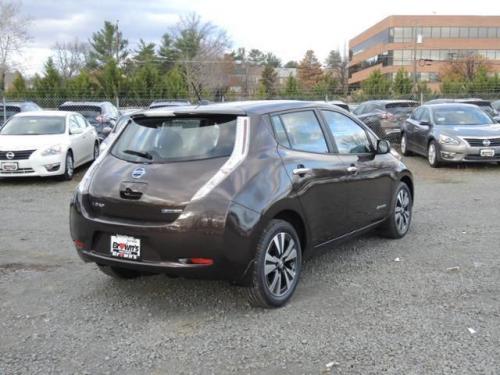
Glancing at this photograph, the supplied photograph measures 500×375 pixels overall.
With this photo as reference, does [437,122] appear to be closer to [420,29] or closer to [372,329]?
[372,329]

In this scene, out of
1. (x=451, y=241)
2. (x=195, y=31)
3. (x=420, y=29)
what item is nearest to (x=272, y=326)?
(x=451, y=241)

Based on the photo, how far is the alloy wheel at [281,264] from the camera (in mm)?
4402

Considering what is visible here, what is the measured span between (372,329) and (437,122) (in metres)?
10.5

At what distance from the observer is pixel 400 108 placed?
1844 cm

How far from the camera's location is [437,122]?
44.6ft

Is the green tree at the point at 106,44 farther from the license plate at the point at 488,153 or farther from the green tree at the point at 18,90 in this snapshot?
the license plate at the point at 488,153

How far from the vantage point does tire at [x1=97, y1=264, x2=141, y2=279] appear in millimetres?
5000

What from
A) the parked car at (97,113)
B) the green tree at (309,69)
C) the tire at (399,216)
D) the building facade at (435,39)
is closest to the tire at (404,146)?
the parked car at (97,113)

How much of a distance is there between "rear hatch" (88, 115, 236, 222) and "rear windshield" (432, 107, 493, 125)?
10263 millimetres

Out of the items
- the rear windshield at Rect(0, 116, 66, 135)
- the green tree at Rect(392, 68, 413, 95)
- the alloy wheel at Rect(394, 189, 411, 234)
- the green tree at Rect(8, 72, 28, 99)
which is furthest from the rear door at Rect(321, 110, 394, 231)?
the green tree at Rect(392, 68, 413, 95)

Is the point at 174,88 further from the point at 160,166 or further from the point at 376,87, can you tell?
the point at 160,166

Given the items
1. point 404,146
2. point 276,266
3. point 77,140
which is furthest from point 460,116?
point 276,266

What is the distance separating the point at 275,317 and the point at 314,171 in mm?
1314

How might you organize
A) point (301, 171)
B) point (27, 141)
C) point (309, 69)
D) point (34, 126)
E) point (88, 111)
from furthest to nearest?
point (309, 69)
point (88, 111)
point (34, 126)
point (27, 141)
point (301, 171)
